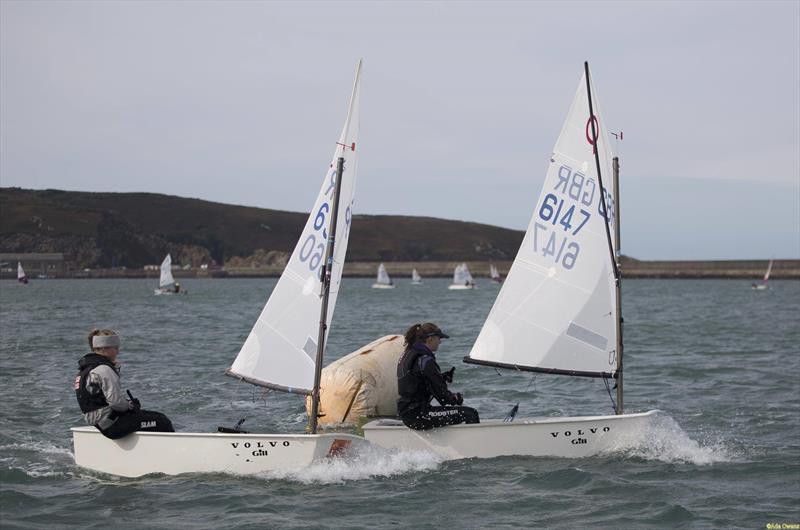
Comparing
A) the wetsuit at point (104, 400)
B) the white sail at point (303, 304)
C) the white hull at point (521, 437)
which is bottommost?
the white hull at point (521, 437)

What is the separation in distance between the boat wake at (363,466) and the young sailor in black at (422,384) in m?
0.40

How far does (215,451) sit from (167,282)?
81.3 m

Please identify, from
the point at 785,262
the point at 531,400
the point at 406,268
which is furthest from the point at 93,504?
the point at 406,268

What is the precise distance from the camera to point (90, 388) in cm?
1138

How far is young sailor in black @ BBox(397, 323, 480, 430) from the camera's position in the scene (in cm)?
1218

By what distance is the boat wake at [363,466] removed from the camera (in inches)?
460

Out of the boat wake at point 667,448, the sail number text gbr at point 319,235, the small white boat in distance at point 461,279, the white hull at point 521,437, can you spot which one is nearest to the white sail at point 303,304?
the sail number text gbr at point 319,235

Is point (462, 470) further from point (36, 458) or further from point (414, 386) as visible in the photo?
point (36, 458)

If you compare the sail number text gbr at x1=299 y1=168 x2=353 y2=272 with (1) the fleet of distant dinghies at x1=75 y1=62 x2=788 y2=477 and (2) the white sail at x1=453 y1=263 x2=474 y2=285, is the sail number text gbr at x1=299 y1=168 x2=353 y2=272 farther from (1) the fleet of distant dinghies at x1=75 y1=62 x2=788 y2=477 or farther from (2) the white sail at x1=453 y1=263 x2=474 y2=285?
(2) the white sail at x1=453 y1=263 x2=474 y2=285

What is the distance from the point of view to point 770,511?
10.7 meters

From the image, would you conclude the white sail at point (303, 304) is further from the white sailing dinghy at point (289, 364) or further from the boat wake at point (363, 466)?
the boat wake at point (363, 466)

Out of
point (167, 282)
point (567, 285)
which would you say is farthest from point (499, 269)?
point (567, 285)

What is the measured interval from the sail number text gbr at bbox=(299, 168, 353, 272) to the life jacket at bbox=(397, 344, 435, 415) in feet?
5.52

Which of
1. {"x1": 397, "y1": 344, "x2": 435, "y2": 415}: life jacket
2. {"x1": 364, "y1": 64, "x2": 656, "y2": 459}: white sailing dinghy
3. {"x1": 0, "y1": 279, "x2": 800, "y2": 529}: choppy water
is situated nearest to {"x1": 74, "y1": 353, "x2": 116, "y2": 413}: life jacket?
{"x1": 0, "y1": 279, "x2": 800, "y2": 529}: choppy water
